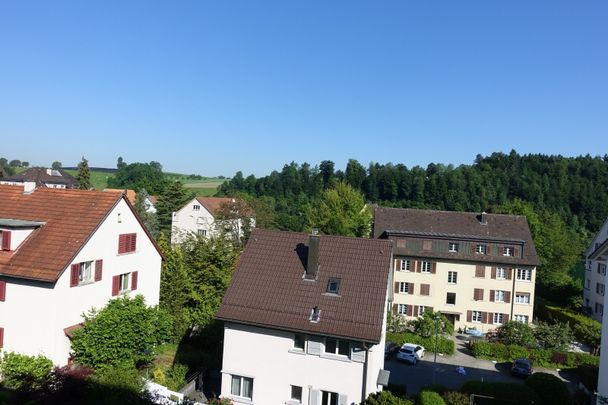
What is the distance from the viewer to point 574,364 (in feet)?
123

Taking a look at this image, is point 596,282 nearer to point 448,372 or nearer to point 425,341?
point 425,341

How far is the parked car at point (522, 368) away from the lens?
114 feet

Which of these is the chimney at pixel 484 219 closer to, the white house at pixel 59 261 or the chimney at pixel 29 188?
the white house at pixel 59 261

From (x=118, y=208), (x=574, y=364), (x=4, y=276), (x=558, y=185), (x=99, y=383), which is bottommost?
(x=574, y=364)

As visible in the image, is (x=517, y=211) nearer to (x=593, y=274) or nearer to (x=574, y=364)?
(x=593, y=274)

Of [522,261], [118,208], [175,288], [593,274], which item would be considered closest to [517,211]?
[593,274]

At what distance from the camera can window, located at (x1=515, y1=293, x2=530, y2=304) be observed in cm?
4688

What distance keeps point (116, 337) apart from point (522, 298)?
124 ft

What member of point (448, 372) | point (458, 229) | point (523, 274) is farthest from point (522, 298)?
point (448, 372)

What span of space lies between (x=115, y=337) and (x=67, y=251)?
4871 millimetres

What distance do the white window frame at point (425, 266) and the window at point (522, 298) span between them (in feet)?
27.0

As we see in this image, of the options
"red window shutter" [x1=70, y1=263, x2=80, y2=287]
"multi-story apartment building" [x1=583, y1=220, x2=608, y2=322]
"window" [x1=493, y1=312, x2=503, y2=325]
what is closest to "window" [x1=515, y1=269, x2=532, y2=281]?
"window" [x1=493, y1=312, x2=503, y2=325]

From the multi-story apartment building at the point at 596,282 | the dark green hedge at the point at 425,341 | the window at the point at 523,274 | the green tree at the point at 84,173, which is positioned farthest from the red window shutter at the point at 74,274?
the green tree at the point at 84,173

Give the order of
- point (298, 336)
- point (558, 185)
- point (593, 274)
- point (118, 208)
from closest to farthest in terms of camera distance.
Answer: point (298, 336), point (118, 208), point (593, 274), point (558, 185)
